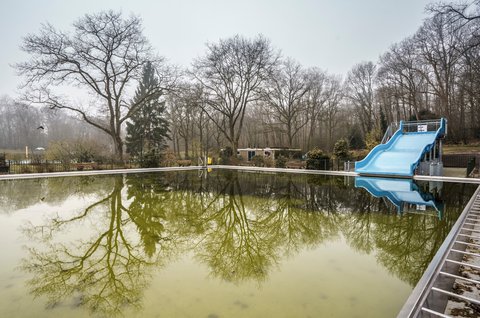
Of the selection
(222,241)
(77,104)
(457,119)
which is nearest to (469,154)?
(457,119)

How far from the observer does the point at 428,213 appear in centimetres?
789

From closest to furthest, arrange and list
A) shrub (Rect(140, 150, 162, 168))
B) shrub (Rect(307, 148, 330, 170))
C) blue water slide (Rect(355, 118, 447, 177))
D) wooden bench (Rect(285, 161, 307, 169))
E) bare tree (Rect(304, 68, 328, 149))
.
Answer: blue water slide (Rect(355, 118, 447, 177)) → shrub (Rect(307, 148, 330, 170)) → wooden bench (Rect(285, 161, 307, 169)) → shrub (Rect(140, 150, 162, 168)) → bare tree (Rect(304, 68, 328, 149))

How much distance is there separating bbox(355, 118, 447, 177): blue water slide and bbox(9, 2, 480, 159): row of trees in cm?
584

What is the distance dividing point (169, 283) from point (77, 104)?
27343 mm

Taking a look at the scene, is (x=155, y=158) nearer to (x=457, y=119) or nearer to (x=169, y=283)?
(x=169, y=283)

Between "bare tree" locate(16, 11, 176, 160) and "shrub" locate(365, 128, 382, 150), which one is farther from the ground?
"bare tree" locate(16, 11, 176, 160)

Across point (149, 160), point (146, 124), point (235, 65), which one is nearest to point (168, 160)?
point (149, 160)

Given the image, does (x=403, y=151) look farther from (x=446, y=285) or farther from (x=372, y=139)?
(x=446, y=285)

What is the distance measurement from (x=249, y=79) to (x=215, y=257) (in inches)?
1054

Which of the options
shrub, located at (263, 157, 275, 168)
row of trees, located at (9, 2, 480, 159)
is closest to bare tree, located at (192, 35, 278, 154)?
row of trees, located at (9, 2, 480, 159)

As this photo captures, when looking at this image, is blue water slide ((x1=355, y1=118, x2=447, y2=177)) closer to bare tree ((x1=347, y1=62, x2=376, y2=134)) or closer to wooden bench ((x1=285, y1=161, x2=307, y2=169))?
wooden bench ((x1=285, y1=161, x2=307, y2=169))

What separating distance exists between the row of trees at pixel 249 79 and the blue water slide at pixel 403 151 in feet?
19.2

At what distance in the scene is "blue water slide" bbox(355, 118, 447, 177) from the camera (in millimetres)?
17172

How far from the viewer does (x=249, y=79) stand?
29406mm
